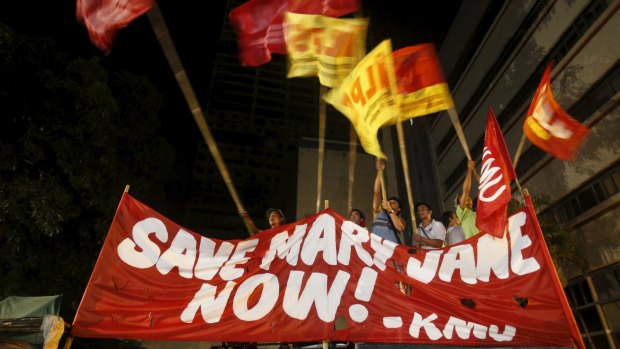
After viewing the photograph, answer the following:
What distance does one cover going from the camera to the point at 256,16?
798cm

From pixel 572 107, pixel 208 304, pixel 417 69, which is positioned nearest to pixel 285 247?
pixel 208 304

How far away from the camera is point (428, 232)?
604 cm

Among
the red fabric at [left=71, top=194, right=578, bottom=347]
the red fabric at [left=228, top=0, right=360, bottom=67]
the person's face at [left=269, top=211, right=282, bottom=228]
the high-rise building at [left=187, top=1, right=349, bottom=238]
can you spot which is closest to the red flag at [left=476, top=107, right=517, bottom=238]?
the red fabric at [left=71, top=194, right=578, bottom=347]

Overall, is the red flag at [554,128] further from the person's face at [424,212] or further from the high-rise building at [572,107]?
the high-rise building at [572,107]

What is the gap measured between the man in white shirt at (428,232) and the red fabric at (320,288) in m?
1.39

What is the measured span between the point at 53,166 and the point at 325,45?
7.31 metres

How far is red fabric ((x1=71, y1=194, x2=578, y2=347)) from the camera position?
138 inches

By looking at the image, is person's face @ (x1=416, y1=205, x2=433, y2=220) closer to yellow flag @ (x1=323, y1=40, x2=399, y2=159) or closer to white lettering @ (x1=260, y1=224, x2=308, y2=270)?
yellow flag @ (x1=323, y1=40, x2=399, y2=159)

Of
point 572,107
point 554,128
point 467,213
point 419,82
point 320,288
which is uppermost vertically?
point 572,107

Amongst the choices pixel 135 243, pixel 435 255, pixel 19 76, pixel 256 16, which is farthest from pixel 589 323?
pixel 19 76

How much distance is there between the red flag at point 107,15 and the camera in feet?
20.5

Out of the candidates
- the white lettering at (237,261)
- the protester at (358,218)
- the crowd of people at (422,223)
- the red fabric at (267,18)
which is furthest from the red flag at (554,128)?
the white lettering at (237,261)

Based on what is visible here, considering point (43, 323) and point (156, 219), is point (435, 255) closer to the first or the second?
point (156, 219)

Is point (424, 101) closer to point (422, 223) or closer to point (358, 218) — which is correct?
point (422, 223)
